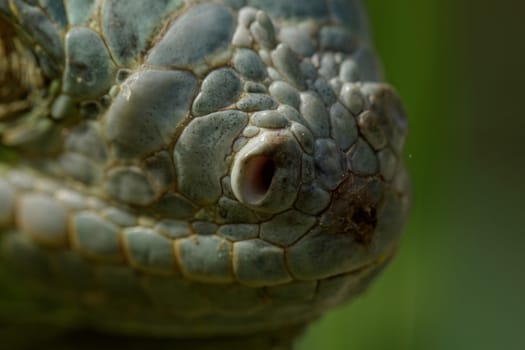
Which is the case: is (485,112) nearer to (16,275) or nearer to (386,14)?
(386,14)

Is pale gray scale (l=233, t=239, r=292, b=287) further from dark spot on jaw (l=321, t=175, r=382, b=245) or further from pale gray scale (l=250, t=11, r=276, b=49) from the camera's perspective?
pale gray scale (l=250, t=11, r=276, b=49)

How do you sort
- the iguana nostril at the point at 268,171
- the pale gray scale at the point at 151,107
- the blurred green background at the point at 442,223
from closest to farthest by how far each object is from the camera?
the iguana nostril at the point at 268,171
the pale gray scale at the point at 151,107
the blurred green background at the point at 442,223

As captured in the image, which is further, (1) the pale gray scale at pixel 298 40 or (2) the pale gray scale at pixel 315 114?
(1) the pale gray scale at pixel 298 40

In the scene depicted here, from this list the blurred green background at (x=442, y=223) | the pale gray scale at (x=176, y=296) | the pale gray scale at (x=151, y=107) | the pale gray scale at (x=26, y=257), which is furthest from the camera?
the blurred green background at (x=442, y=223)

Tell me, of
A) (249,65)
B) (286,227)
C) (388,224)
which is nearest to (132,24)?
(249,65)

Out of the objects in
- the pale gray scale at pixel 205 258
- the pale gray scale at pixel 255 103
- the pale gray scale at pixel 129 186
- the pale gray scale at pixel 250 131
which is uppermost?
the pale gray scale at pixel 255 103

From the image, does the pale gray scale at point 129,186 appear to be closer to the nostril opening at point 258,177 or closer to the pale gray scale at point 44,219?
the pale gray scale at point 44,219

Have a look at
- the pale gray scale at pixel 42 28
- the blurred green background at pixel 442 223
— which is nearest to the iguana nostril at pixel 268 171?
the pale gray scale at pixel 42 28

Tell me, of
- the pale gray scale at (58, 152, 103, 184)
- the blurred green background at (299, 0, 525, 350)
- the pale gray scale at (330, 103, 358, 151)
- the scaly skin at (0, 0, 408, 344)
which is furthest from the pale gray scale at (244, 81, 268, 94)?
the blurred green background at (299, 0, 525, 350)
